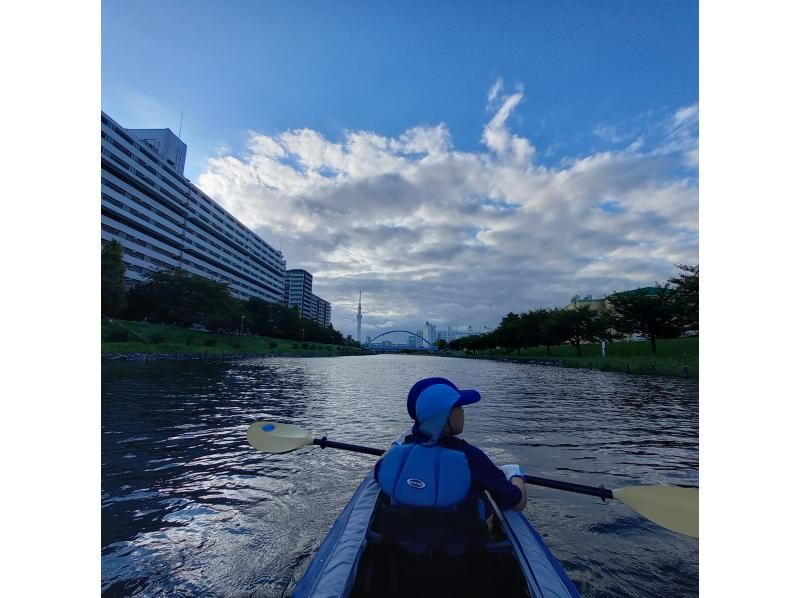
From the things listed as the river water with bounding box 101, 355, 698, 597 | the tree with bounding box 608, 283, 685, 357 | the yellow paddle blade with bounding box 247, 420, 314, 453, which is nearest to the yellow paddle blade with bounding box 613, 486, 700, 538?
the river water with bounding box 101, 355, 698, 597

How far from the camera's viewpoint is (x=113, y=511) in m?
4.75

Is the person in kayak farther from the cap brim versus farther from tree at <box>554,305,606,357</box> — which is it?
tree at <box>554,305,606,357</box>

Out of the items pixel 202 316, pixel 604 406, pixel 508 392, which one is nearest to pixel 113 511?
pixel 604 406

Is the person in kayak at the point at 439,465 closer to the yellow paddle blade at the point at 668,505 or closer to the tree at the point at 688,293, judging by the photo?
the yellow paddle blade at the point at 668,505

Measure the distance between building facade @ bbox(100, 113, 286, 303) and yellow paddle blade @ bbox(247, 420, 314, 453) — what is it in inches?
2704

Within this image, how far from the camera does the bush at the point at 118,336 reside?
1523 inches

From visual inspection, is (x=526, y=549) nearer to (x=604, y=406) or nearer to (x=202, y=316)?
(x=604, y=406)

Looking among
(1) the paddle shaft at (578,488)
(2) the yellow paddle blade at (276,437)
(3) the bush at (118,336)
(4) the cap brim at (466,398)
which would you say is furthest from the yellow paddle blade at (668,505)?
(3) the bush at (118,336)

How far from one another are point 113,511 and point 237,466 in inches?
81.4

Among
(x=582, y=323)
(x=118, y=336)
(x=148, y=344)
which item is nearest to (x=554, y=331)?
(x=582, y=323)

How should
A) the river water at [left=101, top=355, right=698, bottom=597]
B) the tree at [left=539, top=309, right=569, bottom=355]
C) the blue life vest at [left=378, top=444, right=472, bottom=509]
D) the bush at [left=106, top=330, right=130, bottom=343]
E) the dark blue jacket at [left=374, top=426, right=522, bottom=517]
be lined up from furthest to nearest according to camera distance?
the tree at [left=539, top=309, right=569, bottom=355] < the bush at [left=106, top=330, right=130, bottom=343] < the river water at [left=101, top=355, right=698, bottom=597] < the dark blue jacket at [left=374, top=426, right=522, bottom=517] < the blue life vest at [left=378, top=444, right=472, bottom=509]

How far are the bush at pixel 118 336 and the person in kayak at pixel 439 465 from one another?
152ft

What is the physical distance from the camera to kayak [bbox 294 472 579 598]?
2.51m
